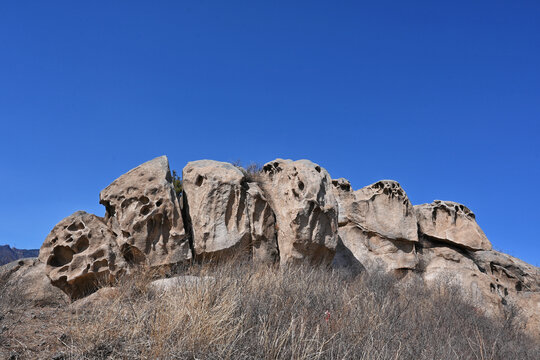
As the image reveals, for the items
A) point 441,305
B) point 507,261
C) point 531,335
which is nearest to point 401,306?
point 441,305

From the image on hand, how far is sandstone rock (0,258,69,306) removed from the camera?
8330 millimetres

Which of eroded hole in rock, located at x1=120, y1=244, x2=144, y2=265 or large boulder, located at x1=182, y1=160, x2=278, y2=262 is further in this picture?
large boulder, located at x1=182, y1=160, x2=278, y2=262

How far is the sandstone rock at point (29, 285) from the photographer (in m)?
8.33

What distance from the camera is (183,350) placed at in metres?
4.20

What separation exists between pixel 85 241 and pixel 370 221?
7.29 metres

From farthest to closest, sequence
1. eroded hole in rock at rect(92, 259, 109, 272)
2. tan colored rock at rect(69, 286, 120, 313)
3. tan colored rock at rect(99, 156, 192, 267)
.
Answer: tan colored rock at rect(99, 156, 192, 267) → eroded hole in rock at rect(92, 259, 109, 272) → tan colored rock at rect(69, 286, 120, 313)

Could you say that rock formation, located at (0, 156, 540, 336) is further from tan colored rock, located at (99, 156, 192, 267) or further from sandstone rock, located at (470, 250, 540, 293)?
sandstone rock, located at (470, 250, 540, 293)

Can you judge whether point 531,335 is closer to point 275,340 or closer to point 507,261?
point 507,261

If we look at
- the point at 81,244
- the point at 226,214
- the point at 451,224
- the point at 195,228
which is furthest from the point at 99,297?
the point at 451,224

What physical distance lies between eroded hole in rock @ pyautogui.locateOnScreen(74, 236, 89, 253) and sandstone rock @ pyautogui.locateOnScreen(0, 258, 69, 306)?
0.94 m

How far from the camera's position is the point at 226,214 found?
8.91m

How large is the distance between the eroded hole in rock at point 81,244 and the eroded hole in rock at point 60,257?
0.14 metres

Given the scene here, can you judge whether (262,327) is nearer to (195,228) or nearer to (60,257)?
(195,228)

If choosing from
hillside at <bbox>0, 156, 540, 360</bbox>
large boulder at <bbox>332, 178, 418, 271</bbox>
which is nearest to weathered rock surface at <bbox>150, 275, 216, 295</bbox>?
hillside at <bbox>0, 156, 540, 360</bbox>
